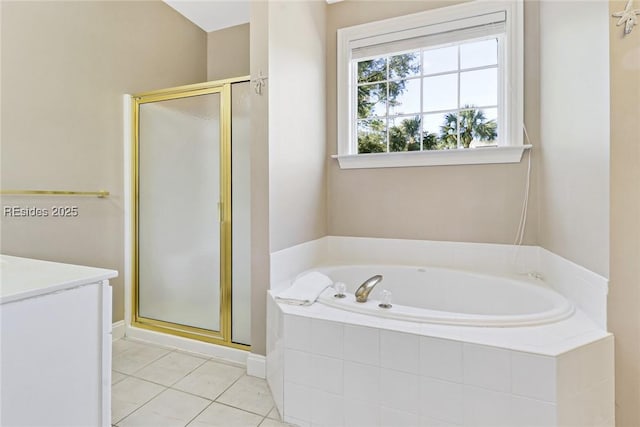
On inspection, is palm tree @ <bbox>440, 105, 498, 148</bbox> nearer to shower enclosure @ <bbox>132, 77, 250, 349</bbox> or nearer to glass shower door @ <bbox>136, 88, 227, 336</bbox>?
shower enclosure @ <bbox>132, 77, 250, 349</bbox>

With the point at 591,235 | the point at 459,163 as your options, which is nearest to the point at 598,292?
the point at 591,235

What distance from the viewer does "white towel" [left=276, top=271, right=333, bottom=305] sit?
1.56 metres

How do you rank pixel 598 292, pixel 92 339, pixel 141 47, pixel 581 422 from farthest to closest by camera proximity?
pixel 141 47, pixel 598 292, pixel 581 422, pixel 92 339

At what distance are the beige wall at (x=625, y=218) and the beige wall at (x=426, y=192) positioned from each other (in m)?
0.81

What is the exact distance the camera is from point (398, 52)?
238cm

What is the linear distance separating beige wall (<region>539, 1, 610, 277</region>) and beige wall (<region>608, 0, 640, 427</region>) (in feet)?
0.10

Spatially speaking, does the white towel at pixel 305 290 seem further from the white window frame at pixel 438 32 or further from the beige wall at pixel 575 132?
the beige wall at pixel 575 132

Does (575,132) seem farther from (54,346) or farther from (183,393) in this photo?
(183,393)

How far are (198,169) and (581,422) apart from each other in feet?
7.64

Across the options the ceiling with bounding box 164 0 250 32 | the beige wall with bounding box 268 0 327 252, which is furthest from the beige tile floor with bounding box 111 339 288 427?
the ceiling with bounding box 164 0 250 32

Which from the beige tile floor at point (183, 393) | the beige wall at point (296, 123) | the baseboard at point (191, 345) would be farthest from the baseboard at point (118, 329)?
the beige wall at point (296, 123)

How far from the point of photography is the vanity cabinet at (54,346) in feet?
2.65

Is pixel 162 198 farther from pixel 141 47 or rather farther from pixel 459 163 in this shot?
pixel 459 163

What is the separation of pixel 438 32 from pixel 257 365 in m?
2.50
